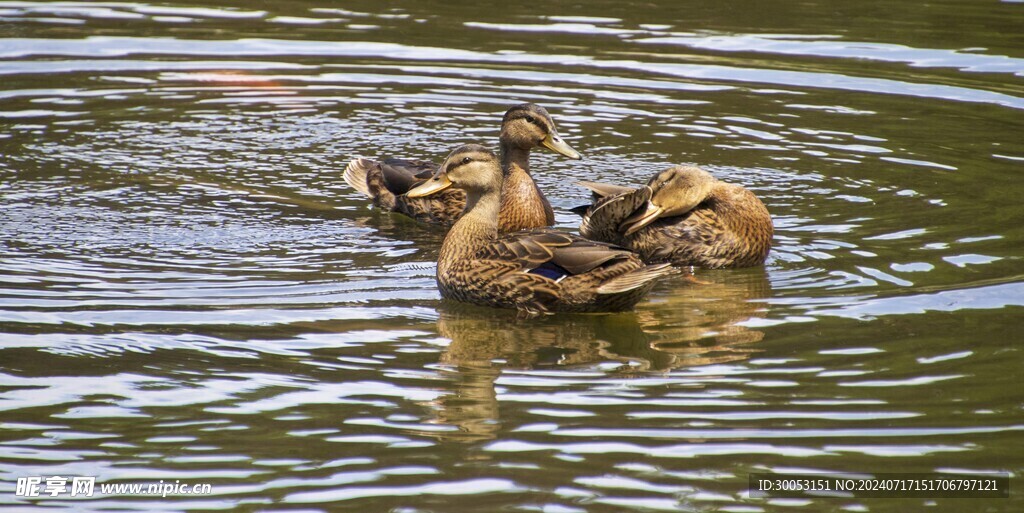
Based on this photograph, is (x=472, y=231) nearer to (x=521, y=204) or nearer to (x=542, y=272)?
(x=542, y=272)

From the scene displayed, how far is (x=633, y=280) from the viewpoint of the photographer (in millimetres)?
7621

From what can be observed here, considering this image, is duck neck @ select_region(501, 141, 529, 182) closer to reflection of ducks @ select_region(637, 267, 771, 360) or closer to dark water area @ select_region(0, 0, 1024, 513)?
dark water area @ select_region(0, 0, 1024, 513)

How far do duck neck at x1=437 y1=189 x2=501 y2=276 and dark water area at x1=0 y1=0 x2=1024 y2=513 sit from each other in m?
0.33

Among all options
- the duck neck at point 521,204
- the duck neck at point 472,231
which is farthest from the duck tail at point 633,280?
the duck neck at point 521,204

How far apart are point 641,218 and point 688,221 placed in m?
0.33

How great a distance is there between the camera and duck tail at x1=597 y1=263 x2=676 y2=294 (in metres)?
7.58

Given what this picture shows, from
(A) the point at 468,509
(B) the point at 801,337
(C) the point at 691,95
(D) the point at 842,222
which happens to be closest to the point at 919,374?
(B) the point at 801,337

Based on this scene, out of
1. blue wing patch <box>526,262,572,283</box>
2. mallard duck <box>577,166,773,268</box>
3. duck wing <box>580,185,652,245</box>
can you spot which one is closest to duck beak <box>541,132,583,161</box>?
duck wing <box>580,185,652,245</box>

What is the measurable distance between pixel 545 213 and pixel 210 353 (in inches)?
144

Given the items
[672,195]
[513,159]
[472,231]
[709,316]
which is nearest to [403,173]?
[513,159]

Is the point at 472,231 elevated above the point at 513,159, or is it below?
below

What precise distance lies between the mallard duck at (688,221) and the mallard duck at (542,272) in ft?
3.64

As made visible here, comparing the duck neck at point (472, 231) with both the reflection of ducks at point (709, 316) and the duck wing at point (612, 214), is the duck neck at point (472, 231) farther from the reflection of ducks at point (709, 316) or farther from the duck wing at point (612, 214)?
the reflection of ducks at point (709, 316)

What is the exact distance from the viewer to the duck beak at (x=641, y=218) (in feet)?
30.1
